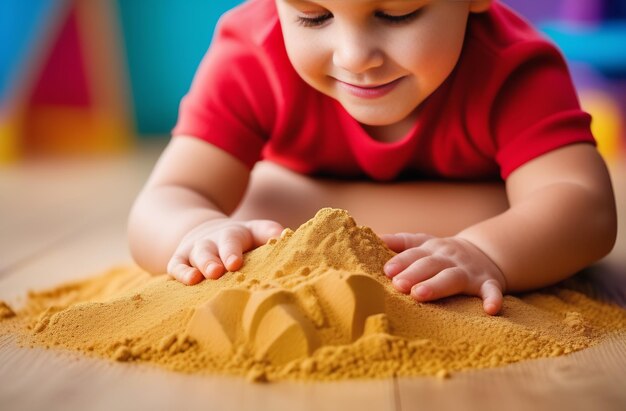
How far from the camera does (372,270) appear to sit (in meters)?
0.76

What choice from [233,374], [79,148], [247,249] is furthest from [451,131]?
[79,148]

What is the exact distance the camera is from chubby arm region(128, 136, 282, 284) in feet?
2.68

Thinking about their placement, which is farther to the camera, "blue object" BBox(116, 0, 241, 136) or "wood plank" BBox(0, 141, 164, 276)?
"blue object" BBox(116, 0, 241, 136)

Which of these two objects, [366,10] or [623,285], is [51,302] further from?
[623,285]

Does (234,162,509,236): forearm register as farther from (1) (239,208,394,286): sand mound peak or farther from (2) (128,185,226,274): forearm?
(1) (239,208,394,286): sand mound peak

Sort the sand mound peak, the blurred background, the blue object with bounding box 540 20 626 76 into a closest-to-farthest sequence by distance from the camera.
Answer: the sand mound peak
the blue object with bounding box 540 20 626 76
the blurred background

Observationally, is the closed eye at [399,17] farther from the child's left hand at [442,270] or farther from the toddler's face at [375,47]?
the child's left hand at [442,270]

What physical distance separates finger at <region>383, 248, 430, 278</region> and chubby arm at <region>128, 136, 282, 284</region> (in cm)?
13

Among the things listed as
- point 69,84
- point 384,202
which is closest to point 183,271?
point 384,202

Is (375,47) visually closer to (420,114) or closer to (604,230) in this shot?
(420,114)

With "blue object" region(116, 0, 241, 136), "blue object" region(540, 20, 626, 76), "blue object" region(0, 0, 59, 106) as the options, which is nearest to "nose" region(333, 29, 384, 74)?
"blue object" region(540, 20, 626, 76)

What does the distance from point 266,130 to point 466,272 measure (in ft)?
1.36

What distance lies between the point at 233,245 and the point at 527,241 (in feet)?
1.02

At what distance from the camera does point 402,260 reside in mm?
781
